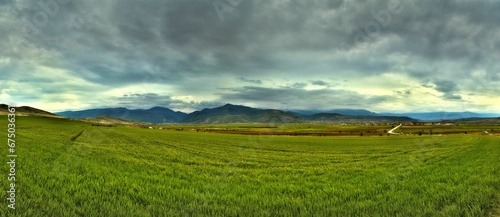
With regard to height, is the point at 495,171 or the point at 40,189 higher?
the point at 40,189

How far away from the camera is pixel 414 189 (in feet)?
41.9

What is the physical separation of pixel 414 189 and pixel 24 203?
16.0 m

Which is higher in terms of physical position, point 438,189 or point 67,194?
point 67,194

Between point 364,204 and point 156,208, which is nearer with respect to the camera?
point 156,208

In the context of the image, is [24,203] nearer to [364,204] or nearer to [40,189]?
[40,189]

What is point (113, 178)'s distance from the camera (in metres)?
13.1

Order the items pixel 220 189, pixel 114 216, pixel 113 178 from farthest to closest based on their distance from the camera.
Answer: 1. pixel 113 178
2. pixel 220 189
3. pixel 114 216

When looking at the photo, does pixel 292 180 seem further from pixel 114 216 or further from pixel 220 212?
pixel 114 216

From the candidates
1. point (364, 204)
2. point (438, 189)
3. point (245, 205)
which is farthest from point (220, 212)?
point (438, 189)

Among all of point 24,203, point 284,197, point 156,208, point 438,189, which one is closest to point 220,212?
point 156,208

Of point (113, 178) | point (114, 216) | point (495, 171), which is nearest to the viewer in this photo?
point (114, 216)

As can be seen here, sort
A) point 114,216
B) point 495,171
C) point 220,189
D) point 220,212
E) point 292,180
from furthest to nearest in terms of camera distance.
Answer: point 495,171 < point 292,180 < point 220,189 < point 220,212 < point 114,216

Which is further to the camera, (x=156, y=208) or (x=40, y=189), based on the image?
(x=40, y=189)

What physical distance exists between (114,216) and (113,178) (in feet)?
18.6
